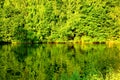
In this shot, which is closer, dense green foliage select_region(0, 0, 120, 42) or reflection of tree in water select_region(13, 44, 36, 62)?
reflection of tree in water select_region(13, 44, 36, 62)

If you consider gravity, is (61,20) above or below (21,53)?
above

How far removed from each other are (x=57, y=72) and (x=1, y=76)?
4.39 meters

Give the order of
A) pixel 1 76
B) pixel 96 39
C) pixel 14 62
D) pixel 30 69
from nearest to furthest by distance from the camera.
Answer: pixel 1 76, pixel 30 69, pixel 14 62, pixel 96 39

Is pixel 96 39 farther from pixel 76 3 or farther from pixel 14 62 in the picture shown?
pixel 14 62

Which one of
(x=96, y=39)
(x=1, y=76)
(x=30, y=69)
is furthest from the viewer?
(x=96, y=39)

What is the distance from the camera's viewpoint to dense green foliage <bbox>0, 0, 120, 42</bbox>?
6281cm

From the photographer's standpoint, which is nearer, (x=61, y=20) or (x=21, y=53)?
(x=21, y=53)

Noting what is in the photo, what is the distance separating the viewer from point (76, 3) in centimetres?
6538

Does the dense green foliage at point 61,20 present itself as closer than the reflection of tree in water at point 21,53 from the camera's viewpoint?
No

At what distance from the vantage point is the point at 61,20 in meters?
64.3

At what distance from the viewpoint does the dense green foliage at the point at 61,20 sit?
206 feet

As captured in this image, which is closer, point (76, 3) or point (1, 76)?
point (1, 76)

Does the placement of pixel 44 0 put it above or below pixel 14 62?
above

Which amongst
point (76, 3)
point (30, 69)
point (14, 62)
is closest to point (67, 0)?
point (76, 3)
